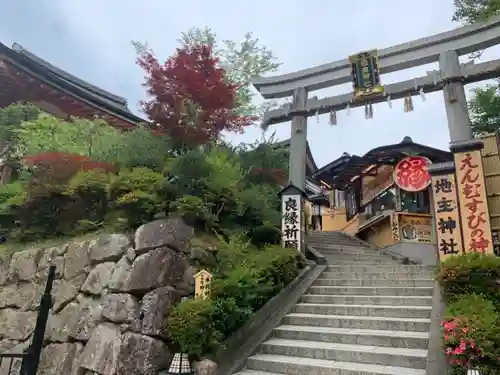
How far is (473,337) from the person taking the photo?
3.97m

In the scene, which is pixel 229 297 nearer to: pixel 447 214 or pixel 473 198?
pixel 447 214

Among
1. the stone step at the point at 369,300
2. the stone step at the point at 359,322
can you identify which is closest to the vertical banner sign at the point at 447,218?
the stone step at the point at 369,300

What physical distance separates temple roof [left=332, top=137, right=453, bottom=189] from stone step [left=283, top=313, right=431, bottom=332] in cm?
1173

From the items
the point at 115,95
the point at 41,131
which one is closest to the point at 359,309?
the point at 41,131

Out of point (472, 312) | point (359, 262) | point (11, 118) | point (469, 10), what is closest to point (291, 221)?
point (359, 262)

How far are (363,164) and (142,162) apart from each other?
1299 cm

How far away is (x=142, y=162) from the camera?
319 inches

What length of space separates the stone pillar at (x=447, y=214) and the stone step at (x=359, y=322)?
1.50m

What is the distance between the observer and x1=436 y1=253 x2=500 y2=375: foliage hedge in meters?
3.89

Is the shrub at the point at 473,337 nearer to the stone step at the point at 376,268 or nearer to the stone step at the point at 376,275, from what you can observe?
the stone step at the point at 376,275

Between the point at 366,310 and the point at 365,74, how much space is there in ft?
24.5

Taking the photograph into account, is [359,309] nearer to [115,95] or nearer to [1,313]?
[1,313]

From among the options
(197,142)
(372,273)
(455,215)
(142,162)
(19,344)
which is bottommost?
(19,344)

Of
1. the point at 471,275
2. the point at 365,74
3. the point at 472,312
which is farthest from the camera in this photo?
the point at 365,74
